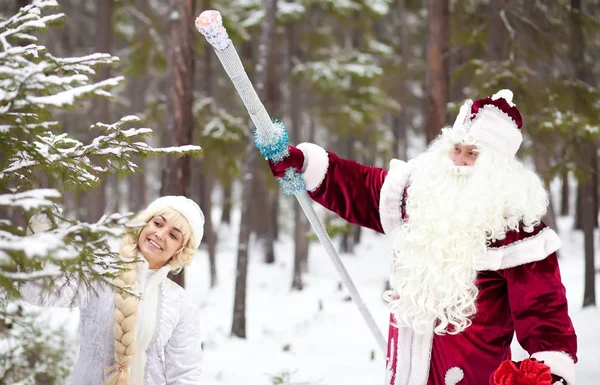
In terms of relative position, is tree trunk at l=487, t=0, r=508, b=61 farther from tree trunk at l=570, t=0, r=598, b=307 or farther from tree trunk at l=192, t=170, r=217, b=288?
tree trunk at l=192, t=170, r=217, b=288

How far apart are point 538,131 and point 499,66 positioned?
1078mm

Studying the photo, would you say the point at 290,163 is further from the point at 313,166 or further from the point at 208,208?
the point at 208,208

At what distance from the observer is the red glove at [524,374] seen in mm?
2693

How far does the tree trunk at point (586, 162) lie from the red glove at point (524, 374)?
6437mm

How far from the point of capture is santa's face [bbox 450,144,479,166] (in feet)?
11.1

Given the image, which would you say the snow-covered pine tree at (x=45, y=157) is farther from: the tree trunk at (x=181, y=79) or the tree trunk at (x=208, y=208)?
the tree trunk at (x=208, y=208)

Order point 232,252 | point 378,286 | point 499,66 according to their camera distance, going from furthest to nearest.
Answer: point 232,252 < point 378,286 < point 499,66

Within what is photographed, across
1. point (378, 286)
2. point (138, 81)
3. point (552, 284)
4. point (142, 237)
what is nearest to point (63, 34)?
point (138, 81)

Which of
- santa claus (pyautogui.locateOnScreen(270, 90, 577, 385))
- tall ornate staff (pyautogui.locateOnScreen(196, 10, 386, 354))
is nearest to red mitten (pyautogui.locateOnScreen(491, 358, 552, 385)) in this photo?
santa claus (pyautogui.locateOnScreen(270, 90, 577, 385))

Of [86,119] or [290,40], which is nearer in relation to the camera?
[290,40]

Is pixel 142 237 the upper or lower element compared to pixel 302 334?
upper

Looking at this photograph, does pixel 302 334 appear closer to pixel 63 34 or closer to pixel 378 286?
pixel 378 286

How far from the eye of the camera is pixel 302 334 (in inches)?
361

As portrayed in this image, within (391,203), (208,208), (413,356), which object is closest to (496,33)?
(391,203)
